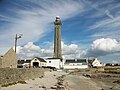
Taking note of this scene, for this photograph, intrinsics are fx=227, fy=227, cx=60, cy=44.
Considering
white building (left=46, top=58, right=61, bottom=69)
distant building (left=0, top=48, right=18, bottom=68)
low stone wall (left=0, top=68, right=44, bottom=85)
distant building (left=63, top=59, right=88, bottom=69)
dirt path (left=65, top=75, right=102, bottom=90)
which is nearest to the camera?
low stone wall (left=0, top=68, right=44, bottom=85)

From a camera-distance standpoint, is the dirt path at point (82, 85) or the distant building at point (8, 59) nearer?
the dirt path at point (82, 85)

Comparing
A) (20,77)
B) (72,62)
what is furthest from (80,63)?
(20,77)

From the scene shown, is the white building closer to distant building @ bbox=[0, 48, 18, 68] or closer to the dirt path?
distant building @ bbox=[0, 48, 18, 68]

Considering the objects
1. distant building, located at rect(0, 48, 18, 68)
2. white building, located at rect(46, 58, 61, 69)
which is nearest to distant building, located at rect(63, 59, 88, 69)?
white building, located at rect(46, 58, 61, 69)

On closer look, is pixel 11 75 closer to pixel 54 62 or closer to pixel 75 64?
pixel 54 62

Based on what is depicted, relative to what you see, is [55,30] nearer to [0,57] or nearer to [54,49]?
[54,49]

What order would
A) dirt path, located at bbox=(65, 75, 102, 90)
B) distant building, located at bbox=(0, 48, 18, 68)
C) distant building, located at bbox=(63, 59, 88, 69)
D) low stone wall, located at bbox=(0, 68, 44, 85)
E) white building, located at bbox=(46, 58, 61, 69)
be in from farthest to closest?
distant building, located at bbox=(63, 59, 88, 69)
white building, located at bbox=(46, 58, 61, 69)
distant building, located at bbox=(0, 48, 18, 68)
dirt path, located at bbox=(65, 75, 102, 90)
low stone wall, located at bbox=(0, 68, 44, 85)

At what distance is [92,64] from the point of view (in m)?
171

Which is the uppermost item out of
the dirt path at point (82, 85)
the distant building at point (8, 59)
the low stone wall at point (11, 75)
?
the distant building at point (8, 59)

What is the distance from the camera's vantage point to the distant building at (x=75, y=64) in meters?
157

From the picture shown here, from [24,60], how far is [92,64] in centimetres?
5542

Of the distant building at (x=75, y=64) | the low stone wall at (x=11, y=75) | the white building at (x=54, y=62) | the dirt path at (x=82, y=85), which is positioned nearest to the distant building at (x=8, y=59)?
the low stone wall at (x=11, y=75)

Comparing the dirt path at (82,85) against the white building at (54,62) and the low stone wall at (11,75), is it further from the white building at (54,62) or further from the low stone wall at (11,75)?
the white building at (54,62)

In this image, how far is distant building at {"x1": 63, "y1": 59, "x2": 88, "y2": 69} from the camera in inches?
6196
